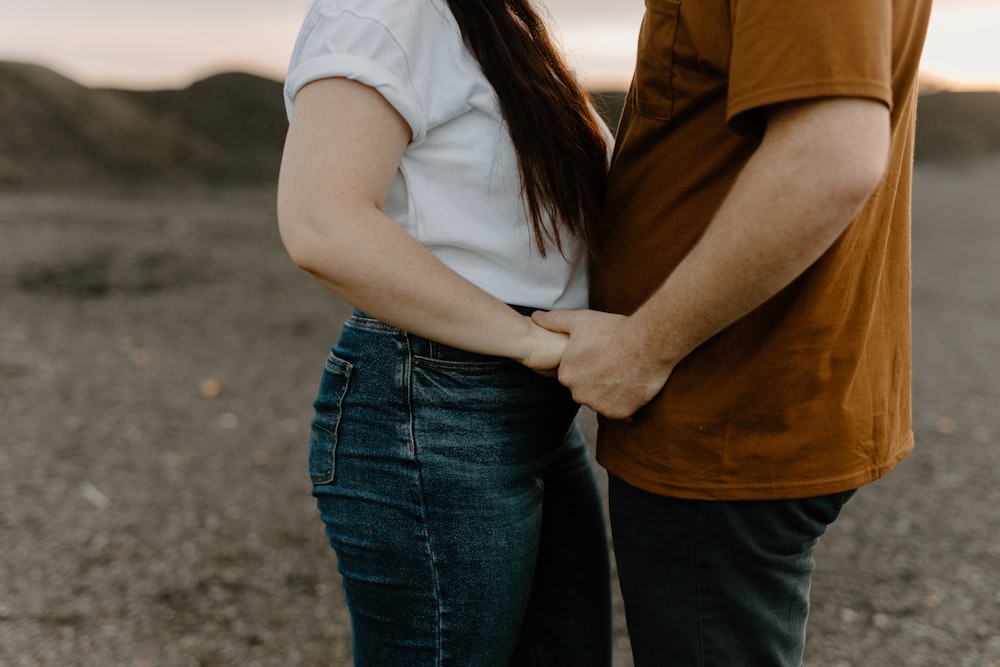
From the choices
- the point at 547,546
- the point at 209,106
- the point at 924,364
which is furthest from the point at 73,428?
the point at 209,106

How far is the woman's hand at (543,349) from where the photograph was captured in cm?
107

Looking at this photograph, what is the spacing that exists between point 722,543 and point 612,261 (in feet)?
1.31

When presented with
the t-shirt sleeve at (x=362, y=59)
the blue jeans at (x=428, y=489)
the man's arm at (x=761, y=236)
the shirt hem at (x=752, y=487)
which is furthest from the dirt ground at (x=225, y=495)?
the t-shirt sleeve at (x=362, y=59)

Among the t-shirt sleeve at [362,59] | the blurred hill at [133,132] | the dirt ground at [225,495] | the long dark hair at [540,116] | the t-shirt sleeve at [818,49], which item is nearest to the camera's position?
the t-shirt sleeve at [818,49]

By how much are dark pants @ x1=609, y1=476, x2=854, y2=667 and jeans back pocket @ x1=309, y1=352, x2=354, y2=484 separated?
1.35 feet

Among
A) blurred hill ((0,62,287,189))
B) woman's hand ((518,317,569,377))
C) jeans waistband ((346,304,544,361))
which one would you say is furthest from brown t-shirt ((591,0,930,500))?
blurred hill ((0,62,287,189))

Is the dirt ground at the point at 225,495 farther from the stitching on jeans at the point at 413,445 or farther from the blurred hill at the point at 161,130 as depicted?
the blurred hill at the point at 161,130

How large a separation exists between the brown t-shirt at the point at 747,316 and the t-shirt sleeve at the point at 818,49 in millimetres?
50

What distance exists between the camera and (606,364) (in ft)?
3.39

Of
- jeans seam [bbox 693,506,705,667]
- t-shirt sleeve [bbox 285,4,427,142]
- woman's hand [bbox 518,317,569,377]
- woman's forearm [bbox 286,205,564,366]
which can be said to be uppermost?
t-shirt sleeve [bbox 285,4,427,142]

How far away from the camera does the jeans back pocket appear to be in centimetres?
109

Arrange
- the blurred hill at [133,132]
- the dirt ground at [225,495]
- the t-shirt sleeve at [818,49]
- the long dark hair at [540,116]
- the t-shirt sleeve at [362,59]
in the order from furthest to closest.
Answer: the blurred hill at [133,132]
the dirt ground at [225,495]
the long dark hair at [540,116]
the t-shirt sleeve at [362,59]
the t-shirt sleeve at [818,49]

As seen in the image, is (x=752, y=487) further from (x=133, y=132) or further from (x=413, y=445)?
(x=133, y=132)

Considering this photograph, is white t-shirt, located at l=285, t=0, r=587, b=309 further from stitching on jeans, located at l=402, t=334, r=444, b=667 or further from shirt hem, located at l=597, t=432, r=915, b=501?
shirt hem, located at l=597, t=432, r=915, b=501
